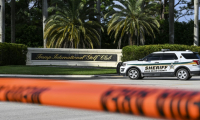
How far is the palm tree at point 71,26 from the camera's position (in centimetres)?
3469

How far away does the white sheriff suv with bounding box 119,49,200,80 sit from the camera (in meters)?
18.4

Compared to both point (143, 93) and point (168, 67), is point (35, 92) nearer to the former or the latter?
point (143, 93)

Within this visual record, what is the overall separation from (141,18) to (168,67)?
16.2 metres

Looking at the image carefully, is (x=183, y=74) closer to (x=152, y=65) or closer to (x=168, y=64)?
(x=168, y=64)

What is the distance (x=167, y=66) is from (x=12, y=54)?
17.1m

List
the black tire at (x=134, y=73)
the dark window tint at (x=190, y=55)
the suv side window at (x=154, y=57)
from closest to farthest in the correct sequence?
the dark window tint at (x=190, y=55) < the suv side window at (x=154, y=57) < the black tire at (x=134, y=73)

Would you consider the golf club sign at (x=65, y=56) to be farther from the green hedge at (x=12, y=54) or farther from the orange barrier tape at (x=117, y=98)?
the orange barrier tape at (x=117, y=98)

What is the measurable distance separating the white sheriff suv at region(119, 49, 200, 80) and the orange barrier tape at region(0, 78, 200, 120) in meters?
17.2

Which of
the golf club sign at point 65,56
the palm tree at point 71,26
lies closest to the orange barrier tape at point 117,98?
the golf club sign at point 65,56

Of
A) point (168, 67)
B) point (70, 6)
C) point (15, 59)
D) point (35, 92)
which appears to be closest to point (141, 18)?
point (70, 6)

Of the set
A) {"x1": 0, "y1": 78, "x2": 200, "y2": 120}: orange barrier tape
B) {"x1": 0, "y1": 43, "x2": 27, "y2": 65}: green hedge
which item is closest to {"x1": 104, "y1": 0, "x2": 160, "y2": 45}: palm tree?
{"x1": 0, "y1": 43, "x2": 27, "y2": 65}: green hedge

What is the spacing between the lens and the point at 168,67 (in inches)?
738

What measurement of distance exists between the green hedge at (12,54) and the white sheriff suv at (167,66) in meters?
14.0

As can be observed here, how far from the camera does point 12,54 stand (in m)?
30.4
